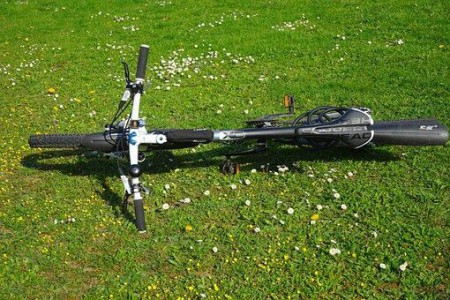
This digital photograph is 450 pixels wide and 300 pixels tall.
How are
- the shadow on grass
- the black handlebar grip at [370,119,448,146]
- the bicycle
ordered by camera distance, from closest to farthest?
1. the bicycle
2. the black handlebar grip at [370,119,448,146]
3. the shadow on grass

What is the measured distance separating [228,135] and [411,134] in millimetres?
3263

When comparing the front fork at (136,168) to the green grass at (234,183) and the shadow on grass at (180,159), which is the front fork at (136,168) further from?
the shadow on grass at (180,159)

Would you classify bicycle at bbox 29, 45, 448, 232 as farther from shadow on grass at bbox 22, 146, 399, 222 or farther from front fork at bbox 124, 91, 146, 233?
Answer: shadow on grass at bbox 22, 146, 399, 222

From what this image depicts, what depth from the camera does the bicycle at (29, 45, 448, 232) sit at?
25.1ft

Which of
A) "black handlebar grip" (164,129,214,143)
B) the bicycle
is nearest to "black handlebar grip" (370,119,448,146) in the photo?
the bicycle

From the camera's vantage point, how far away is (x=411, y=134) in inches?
336

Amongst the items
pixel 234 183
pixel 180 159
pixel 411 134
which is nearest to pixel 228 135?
pixel 234 183

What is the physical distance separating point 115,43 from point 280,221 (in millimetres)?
10460

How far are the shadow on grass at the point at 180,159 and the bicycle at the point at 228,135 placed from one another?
504mm

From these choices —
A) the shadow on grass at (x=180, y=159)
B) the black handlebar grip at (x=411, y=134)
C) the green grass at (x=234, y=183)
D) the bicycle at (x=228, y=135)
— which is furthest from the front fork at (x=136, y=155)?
the black handlebar grip at (x=411, y=134)

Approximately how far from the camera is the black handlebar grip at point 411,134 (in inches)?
334

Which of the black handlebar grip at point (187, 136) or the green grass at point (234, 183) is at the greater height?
the black handlebar grip at point (187, 136)

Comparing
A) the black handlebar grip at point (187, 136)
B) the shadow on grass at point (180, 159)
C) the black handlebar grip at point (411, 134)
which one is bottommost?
the shadow on grass at point (180, 159)

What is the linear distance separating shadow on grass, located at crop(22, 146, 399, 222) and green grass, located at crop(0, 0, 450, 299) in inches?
1.5
